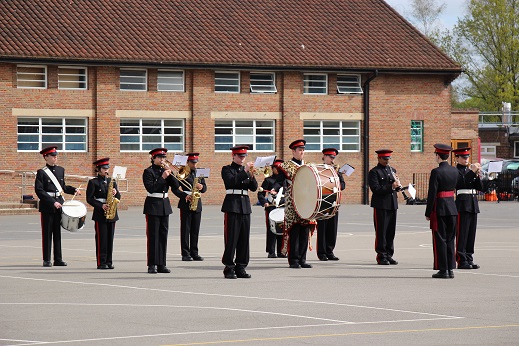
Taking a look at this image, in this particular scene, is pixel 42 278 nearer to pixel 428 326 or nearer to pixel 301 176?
pixel 301 176

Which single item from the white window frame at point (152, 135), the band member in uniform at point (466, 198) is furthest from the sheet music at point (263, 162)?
the white window frame at point (152, 135)

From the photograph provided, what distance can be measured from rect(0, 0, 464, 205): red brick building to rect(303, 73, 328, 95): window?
0.19 feet

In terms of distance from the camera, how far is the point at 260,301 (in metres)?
13.7

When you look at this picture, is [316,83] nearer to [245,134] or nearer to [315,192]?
[245,134]

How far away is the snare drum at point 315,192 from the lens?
59.1ft

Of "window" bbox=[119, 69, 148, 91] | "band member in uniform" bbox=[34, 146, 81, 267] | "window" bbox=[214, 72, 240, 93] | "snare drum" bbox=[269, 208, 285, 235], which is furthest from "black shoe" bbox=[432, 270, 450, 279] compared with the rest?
"window" bbox=[214, 72, 240, 93]

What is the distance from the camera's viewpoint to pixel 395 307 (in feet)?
43.0

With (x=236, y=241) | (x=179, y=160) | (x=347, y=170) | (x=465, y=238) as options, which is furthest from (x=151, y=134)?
(x=236, y=241)

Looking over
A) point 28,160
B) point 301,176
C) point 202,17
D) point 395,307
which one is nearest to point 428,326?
point 395,307

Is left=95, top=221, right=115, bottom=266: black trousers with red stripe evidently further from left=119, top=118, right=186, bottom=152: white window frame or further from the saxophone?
left=119, top=118, right=186, bottom=152: white window frame

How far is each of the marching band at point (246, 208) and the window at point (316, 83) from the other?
24.7m

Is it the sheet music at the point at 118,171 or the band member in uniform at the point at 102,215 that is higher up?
the sheet music at the point at 118,171

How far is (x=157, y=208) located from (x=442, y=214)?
178 inches

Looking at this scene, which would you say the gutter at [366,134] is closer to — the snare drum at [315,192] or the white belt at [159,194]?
the snare drum at [315,192]
